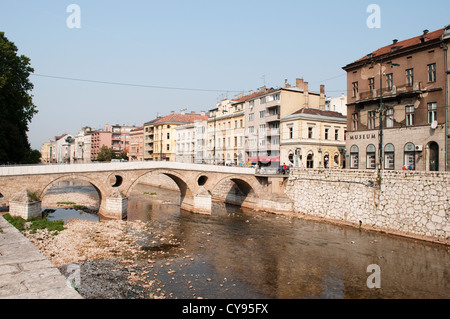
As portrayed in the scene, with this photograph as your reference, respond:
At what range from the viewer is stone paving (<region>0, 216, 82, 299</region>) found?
4516 millimetres

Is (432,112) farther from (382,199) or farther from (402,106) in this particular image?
(382,199)

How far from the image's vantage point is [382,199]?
1095 inches

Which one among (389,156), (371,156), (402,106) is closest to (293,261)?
(389,156)

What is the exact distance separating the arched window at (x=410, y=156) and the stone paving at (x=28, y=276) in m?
32.6

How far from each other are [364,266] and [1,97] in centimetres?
3555

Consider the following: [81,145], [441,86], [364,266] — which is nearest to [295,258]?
[364,266]

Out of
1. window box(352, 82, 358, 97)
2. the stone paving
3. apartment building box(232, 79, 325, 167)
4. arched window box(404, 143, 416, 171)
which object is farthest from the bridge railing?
the stone paving

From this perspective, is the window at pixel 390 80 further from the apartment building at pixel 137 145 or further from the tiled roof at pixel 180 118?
the apartment building at pixel 137 145

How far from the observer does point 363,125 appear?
36.2 meters

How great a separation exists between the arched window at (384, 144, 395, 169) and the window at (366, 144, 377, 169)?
1315 mm

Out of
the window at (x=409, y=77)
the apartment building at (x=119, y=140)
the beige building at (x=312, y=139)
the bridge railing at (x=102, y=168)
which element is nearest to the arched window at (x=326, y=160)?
the beige building at (x=312, y=139)

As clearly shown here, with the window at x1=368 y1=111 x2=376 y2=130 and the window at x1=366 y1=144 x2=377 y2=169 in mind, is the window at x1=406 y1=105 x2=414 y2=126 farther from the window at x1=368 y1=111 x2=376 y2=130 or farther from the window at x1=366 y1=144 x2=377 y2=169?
the window at x1=366 y1=144 x2=377 y2=169

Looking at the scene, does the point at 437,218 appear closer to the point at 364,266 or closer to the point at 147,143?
the point at 364,266

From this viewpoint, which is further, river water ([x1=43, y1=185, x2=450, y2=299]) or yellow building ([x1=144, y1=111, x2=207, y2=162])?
yellow building ([x1=144, y1=111, x2=207, y2=162])
